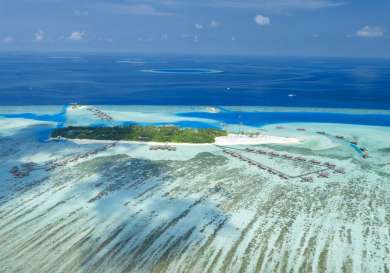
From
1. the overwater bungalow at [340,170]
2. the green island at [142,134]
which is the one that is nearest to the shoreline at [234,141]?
the green island at [142,134]

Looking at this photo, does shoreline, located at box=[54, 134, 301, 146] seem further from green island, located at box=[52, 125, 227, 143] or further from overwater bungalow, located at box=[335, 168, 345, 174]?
overwater bungalow, located at box=[335, 168, 345, 174]

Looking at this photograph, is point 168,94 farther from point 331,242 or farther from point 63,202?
point 331,242

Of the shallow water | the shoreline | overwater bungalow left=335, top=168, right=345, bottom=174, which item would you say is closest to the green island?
the shoreline

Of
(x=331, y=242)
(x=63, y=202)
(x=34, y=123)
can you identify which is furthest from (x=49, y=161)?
(x=331, y=242)

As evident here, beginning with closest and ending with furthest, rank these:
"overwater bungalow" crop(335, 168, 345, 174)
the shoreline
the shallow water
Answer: the shallow water < "overwater bungalow" crop(335, 168, 345, 174) < the shoreline

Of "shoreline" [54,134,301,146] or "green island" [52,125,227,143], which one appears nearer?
"shoreline" [54,134,301,146]

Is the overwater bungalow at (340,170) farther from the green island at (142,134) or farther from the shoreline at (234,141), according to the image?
the green island at (142,134)

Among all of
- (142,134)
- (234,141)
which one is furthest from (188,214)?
(142,134)

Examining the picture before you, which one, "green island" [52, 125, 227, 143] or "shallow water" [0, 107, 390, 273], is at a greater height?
"green island" [52, 125, 227, 143]

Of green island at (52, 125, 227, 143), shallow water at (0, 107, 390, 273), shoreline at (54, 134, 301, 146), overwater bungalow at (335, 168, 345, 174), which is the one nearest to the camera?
shallow water at (0, 107, 390, 273)
